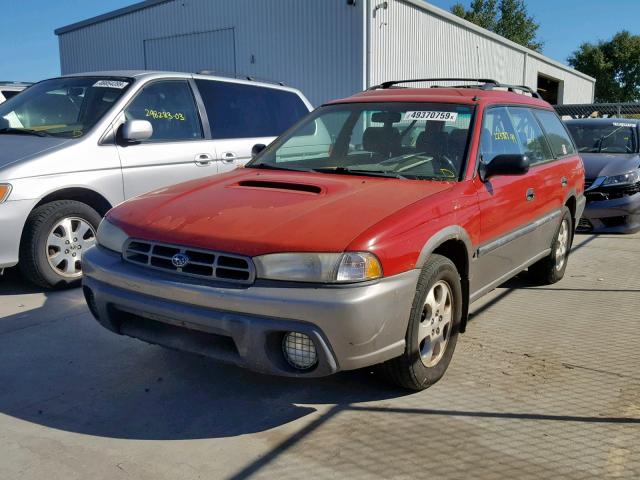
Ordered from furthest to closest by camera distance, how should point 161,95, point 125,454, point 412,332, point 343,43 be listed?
point 343,43 → point 161,95 → point 412,332 → point 125,454

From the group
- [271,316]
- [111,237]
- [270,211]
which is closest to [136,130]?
[111,237]

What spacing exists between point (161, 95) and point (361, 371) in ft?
11.7

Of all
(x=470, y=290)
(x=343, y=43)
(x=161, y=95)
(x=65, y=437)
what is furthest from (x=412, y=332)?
(x=343, y=43)

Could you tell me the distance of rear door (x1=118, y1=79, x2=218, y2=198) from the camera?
218 inches

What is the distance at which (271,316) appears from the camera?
2.83 m

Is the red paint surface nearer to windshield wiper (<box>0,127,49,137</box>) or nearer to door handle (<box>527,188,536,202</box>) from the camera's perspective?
door handle (<box>527,188,536,202</box>)

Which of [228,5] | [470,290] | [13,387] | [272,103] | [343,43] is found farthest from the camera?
[228,5]

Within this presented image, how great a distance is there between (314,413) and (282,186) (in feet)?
4.26

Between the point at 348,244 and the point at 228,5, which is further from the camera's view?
the point at 228,5

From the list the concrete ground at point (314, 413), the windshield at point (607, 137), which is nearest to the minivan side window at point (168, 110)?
the concrete ground at point (314, 413)

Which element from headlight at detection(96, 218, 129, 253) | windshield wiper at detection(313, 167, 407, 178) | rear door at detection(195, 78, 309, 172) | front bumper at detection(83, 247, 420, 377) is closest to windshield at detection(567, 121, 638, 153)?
rear door at detection(195, 78, 309, 172)

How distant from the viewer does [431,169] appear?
3.87m

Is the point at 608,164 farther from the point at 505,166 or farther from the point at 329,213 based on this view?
the point at 329,213

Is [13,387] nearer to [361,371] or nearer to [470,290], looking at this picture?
[361,371]
